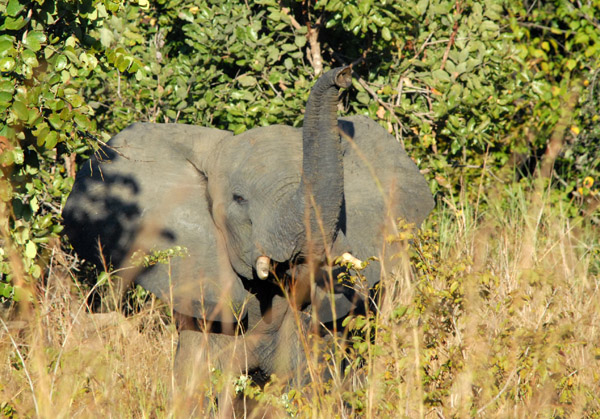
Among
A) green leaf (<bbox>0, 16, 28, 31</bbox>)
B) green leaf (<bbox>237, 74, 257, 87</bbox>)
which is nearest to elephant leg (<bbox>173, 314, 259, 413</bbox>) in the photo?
green leaf (<bbox>0, 16, 28, 31</bbox>)

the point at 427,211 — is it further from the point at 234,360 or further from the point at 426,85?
the point at 426,85

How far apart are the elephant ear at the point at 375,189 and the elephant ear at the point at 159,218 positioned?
67cm

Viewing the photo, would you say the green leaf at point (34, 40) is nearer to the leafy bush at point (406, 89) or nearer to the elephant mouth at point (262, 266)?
the leafy bush at point (406, 89)

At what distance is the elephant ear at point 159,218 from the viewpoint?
162 inches

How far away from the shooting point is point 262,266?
356 cm

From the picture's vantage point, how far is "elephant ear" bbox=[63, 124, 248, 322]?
4.11 metres

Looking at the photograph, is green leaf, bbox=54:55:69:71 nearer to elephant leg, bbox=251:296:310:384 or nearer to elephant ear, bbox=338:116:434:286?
elephant ear, bbox=338:116:434:286

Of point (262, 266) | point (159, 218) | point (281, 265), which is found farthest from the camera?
point (159, 218)

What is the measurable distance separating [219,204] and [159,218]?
0.35 metres

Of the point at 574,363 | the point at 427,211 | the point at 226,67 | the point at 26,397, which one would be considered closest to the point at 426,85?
the point at 226,67

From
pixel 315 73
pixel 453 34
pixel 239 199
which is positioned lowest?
pixel 239 199

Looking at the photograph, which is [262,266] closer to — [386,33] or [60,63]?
[60,63]

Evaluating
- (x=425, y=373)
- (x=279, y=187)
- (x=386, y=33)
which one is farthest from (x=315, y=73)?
(x=425, y=373)

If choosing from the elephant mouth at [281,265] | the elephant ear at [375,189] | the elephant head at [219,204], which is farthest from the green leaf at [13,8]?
the elephant ear at [375,189]
